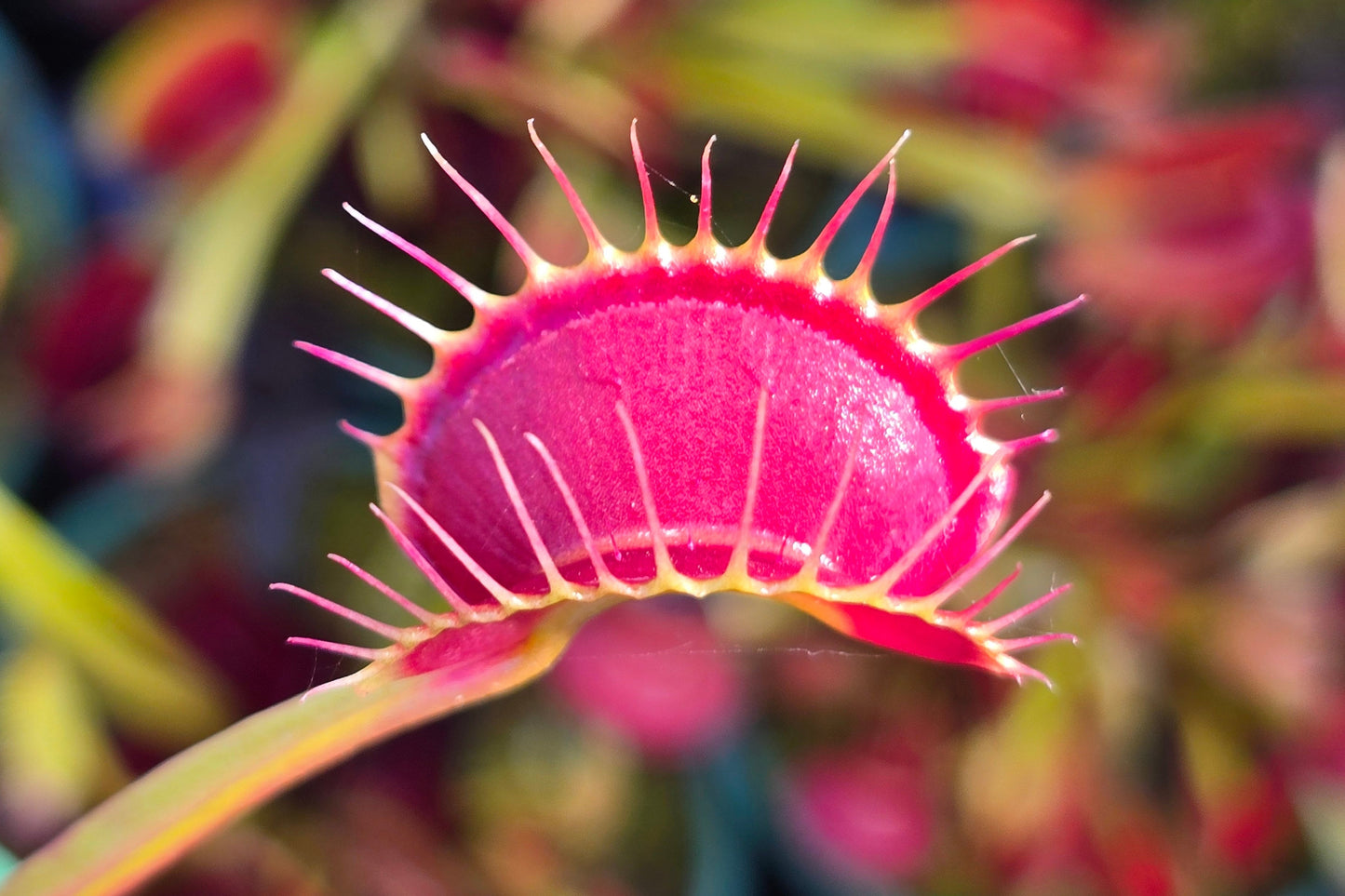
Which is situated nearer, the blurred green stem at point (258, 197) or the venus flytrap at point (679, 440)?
the venus flytrap at point (679, 440)

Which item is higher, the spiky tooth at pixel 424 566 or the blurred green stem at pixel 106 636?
the spiky tooth at pixel 424 566

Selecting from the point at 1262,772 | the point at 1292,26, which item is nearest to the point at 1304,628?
the point at 1262,772

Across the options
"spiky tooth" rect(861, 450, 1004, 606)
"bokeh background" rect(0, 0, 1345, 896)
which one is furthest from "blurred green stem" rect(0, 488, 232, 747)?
"spiky tooth" rect(861, 450, 1004, 606)

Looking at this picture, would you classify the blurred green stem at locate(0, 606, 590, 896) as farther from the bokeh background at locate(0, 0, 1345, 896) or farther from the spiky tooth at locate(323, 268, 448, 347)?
the bokeh background at locate(0, 0, 1345, 896)

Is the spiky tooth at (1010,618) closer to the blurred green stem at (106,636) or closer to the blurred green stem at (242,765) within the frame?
the blurred green stem at (242,765)

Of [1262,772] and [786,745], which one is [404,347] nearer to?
[786,745]

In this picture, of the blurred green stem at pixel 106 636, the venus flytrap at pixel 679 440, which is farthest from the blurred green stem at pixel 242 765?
the blurred green stem at pixel 106 636
